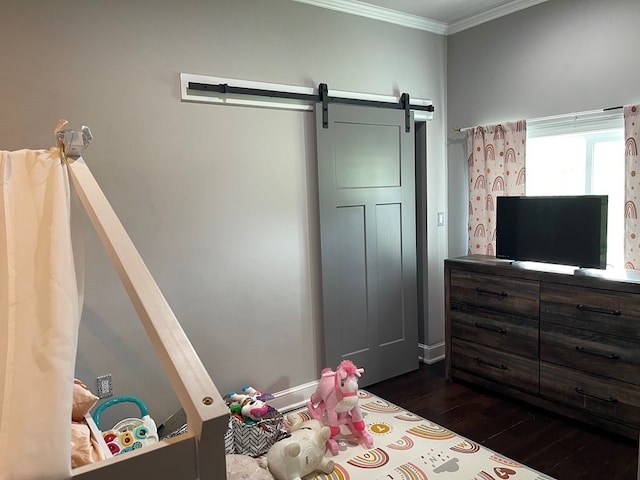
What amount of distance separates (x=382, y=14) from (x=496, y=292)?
216 cm

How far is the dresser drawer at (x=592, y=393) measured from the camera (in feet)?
8.43

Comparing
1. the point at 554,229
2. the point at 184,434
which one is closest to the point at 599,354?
the point at 554,229

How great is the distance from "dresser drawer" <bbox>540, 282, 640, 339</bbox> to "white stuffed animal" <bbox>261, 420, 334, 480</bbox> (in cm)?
154

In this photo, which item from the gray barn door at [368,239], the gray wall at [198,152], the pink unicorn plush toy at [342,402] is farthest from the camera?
the gray barn door at [368,239]

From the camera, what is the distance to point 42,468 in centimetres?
56

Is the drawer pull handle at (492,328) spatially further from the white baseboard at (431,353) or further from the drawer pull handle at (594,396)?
the white baseboard at (431,353)

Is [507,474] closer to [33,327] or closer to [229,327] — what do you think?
[229,327]

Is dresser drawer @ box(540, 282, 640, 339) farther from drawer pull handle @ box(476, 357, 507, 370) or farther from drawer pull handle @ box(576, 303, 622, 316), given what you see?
drawer pull handle @ box(476, 357, 507, 370)

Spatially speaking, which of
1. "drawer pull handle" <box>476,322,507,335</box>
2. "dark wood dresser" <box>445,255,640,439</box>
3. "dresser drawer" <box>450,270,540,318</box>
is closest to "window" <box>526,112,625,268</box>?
"dark wood dresser" <box>445,255,640,439</box>

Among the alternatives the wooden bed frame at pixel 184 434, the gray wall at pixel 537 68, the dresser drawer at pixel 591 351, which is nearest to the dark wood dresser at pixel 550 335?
the dresser drawer at pixel 591 351

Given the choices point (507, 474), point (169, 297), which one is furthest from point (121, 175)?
point (507, 474)

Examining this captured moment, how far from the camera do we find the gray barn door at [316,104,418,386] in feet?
10.7

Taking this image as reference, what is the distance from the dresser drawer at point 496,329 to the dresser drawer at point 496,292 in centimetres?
5

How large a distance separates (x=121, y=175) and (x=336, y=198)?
1.41 metres
